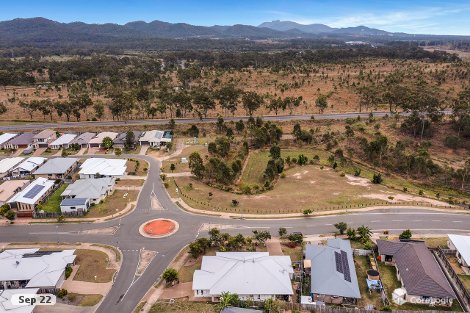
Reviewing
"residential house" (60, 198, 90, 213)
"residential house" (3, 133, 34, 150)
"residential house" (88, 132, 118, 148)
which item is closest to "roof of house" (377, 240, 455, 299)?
"residential house" (60, 198, 90, 213)

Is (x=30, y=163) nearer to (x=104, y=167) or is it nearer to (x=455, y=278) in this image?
(x=104, y=167)

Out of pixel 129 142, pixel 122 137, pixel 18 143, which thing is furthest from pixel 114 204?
pixel 18 143

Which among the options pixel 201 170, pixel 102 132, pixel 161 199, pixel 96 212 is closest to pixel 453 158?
pixel 201 170

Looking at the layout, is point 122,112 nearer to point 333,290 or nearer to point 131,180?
point 131,180

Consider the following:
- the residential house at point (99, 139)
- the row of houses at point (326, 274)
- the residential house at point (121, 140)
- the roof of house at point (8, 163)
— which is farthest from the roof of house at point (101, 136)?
the row of houses at point (326, 274)

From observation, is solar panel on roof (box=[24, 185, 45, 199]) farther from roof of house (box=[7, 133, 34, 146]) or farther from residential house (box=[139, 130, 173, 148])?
roof of house (box=[7, 133, 34, 146])

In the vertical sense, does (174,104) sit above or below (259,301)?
above
